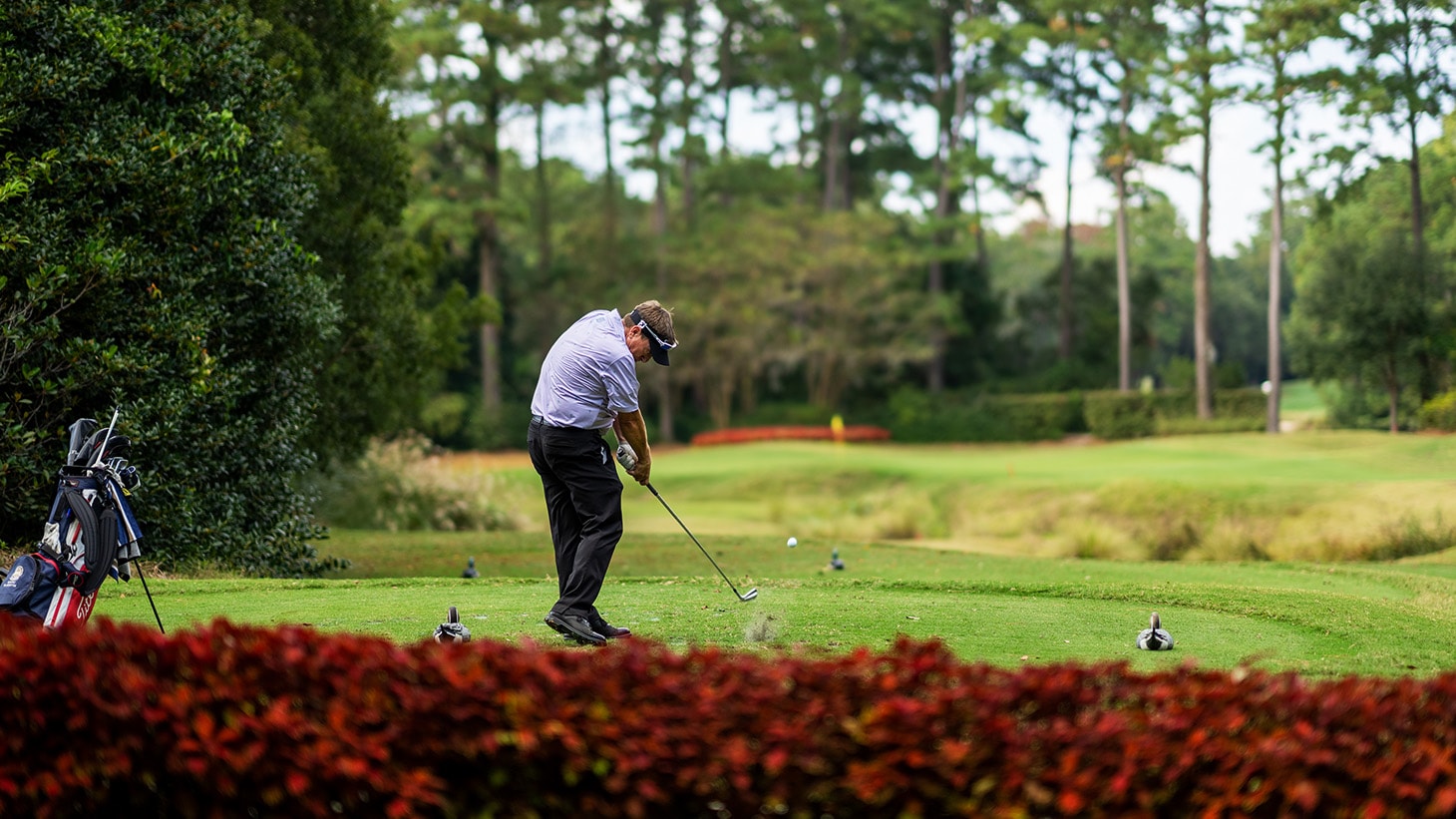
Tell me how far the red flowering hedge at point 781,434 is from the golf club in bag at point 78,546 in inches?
1328

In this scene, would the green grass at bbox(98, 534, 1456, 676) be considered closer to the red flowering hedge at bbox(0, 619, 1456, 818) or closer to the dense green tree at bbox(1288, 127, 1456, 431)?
the red flowering hedge at bbox(0, 619, 1456, 818)

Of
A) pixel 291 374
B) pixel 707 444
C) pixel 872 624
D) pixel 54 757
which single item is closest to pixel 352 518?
pixel 291 374

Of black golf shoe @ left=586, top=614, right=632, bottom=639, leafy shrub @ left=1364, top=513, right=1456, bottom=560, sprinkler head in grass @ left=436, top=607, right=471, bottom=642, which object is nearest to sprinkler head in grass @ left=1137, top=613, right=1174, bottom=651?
black golf shoe @ left=586, top=614, right=632, bottom=639

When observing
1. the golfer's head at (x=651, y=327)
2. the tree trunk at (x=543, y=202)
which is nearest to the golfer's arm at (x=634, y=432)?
the golfer's head at (x=651, y=327)

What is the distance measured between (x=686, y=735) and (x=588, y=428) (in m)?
3.39

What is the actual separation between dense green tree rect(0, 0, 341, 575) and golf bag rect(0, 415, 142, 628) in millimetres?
4048

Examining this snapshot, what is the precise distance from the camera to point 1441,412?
32.9m

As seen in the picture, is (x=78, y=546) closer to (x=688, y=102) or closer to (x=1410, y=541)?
(x=1410, y=541)

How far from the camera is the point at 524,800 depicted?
4086 millimetres

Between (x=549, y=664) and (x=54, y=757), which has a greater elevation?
(x=549, y=664)

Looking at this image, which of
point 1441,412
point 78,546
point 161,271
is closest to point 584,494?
point 78,546

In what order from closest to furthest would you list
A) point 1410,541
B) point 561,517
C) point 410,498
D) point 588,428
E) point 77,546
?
point 77,546 → point 588,428 → point 561,517 → point 1410,541 → point 410,498

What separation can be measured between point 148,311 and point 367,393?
6147 mm

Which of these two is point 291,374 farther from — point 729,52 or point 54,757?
point 729,52
